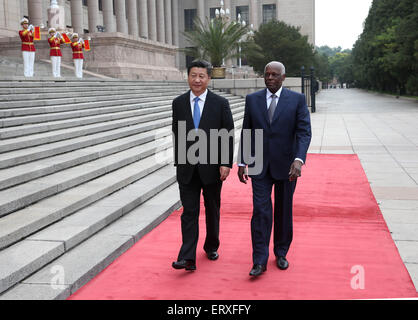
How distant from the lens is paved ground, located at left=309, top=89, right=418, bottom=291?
5.77 m

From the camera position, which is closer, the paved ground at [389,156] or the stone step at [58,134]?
the paved ground at [389,156]

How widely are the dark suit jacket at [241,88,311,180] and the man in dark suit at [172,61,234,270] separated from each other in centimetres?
28

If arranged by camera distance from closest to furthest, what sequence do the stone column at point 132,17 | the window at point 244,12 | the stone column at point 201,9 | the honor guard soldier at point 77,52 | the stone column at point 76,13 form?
the honor guard soldier at point 77,52
the stone column at point 76,13
the stone column at point 132,17
the stone column at point 201,9
the window at point 244,12

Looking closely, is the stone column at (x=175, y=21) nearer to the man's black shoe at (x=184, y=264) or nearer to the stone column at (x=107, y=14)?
the stone column at (x=107, y=14)

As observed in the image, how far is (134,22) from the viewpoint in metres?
53.2

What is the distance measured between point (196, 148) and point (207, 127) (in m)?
0.21

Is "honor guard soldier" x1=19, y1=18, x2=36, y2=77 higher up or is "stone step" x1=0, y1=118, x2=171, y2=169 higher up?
"honor guard soldier" x1=19, y1=18, x2=36, y2=77

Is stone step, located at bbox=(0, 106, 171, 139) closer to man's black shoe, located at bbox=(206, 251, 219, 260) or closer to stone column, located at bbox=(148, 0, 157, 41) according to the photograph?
man's black shoe, located at bbox=(206, 251, 219, 260)

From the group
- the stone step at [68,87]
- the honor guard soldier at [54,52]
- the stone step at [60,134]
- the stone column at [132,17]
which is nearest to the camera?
the stone step at [60,134]

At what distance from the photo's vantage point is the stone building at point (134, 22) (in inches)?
1115

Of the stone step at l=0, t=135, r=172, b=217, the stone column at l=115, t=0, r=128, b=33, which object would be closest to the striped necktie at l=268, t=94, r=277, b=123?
the stone step at l=0, t=135, r=172, b=217

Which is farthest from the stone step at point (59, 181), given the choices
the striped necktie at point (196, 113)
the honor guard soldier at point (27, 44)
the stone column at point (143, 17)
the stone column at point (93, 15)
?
the stone column at point (143, 17)
